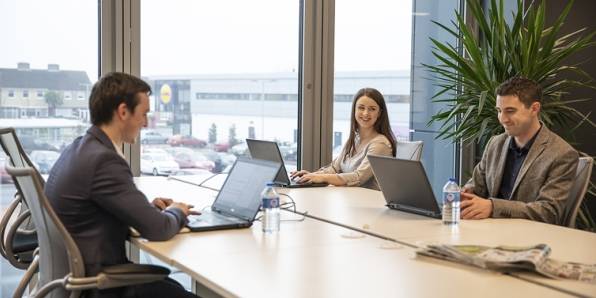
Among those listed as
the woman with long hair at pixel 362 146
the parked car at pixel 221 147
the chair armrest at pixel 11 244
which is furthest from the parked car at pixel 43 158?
the woman with long hair at pixel 362 146

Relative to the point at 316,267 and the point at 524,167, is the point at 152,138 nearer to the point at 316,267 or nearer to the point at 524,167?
the point at 524,167

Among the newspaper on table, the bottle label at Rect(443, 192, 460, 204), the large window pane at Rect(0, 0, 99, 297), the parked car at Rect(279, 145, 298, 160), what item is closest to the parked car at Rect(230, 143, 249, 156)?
the parked car at Rect(279, 145, 298, 160)

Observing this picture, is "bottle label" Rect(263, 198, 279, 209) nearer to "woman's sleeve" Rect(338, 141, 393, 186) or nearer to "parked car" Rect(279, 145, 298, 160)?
"woman's sleeve" Rect(338, 141, 393, 186)

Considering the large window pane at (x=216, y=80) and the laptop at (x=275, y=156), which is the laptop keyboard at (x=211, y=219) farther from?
the large window pane at (x=216, y=80)

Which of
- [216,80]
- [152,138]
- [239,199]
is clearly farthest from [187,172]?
[239,199]

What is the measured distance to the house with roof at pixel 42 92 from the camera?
420 cm

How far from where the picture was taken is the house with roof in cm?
420

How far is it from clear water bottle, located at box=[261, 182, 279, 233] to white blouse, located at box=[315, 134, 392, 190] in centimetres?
154

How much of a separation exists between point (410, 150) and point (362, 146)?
367mm

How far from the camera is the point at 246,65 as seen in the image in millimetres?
5078

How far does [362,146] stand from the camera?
452cm

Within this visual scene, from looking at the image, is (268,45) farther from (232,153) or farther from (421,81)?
(421,81)

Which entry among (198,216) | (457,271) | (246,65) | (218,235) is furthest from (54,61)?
(457,271)

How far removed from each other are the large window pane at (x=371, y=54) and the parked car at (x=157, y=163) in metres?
1.30
